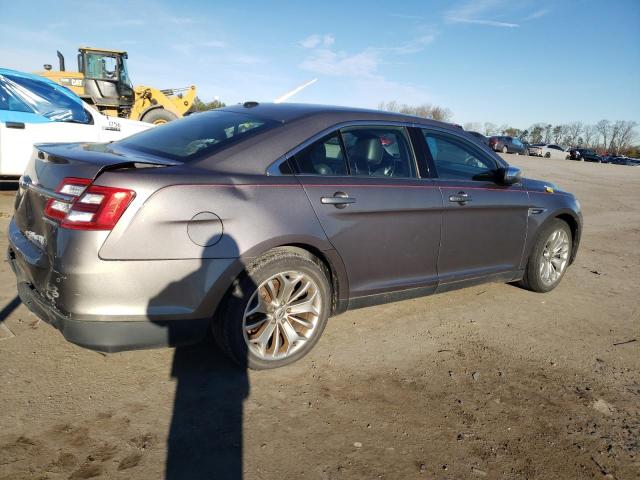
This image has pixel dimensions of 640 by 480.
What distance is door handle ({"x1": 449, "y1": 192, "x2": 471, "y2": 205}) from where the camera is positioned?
368 cm

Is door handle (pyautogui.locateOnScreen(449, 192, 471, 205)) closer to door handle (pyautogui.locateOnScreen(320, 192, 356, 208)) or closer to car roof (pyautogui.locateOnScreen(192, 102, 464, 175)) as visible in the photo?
car roof (pyautogui.locateOnScreen(192, 102, 464, 175))

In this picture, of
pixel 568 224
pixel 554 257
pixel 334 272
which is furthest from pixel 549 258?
pixel 334 272

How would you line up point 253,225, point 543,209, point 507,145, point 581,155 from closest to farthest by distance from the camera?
1. point 253,225
2. point 543,209
3. point 507,145
4. point 581,155

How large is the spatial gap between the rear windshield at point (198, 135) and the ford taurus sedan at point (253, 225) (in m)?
0.02

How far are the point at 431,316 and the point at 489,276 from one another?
632 millimetres

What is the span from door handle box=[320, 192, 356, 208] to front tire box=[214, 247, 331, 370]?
0.35 meters

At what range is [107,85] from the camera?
14273 mm

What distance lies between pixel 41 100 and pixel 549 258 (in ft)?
24.3

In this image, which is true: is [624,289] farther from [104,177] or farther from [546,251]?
[104,177]

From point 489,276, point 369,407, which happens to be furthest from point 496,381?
point 489,276

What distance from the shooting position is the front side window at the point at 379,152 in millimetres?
3289

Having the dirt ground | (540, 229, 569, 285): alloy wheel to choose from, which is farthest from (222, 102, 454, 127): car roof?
(540, 229, 569, 285): alloy wheel

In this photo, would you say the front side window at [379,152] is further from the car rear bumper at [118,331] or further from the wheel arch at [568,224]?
the wheel arch at [568,224]

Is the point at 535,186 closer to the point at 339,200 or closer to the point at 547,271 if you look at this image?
the point at 547,271
